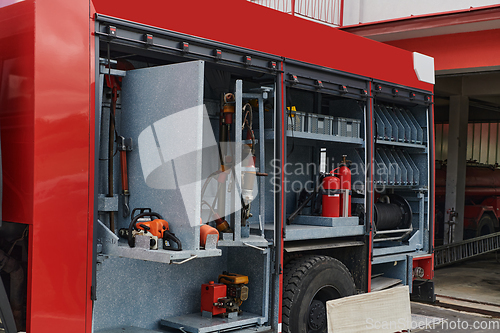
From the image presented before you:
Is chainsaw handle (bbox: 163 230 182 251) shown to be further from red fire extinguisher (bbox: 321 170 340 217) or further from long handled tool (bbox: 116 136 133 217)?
red fire extinguisher (bbox: 321 170 340 217)

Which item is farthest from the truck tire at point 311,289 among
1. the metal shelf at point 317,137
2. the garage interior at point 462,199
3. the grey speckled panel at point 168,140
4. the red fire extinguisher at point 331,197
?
the garage interior at point 462,199

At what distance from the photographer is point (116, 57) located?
4426mm

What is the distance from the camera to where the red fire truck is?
348 centimetres

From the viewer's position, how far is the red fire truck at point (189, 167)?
11.4 ft

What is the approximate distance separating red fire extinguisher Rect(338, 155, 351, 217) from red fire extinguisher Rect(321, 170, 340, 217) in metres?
0.10

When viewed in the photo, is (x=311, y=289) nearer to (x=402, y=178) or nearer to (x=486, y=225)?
(x=402, y=178)

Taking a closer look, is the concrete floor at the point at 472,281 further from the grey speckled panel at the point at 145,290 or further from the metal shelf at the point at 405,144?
the grey speckled panel at the point at 145,290

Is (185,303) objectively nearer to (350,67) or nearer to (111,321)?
(111,321)

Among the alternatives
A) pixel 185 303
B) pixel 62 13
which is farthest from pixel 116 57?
pixel 185 303

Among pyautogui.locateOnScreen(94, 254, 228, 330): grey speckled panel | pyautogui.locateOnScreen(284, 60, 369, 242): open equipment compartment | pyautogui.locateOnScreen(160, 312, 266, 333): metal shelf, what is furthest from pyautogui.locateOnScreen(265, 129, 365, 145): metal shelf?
pyautogui.locateOnScreen(160, 312, 266, 333): metal shelf

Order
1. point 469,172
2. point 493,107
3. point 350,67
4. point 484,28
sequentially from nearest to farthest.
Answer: point 350,67 < point 484,28 < point 469,172 < point 493,107

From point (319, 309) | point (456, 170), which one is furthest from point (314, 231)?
point (456, 170)

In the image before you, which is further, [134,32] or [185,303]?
[185,303]

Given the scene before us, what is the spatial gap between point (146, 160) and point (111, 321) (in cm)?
133
